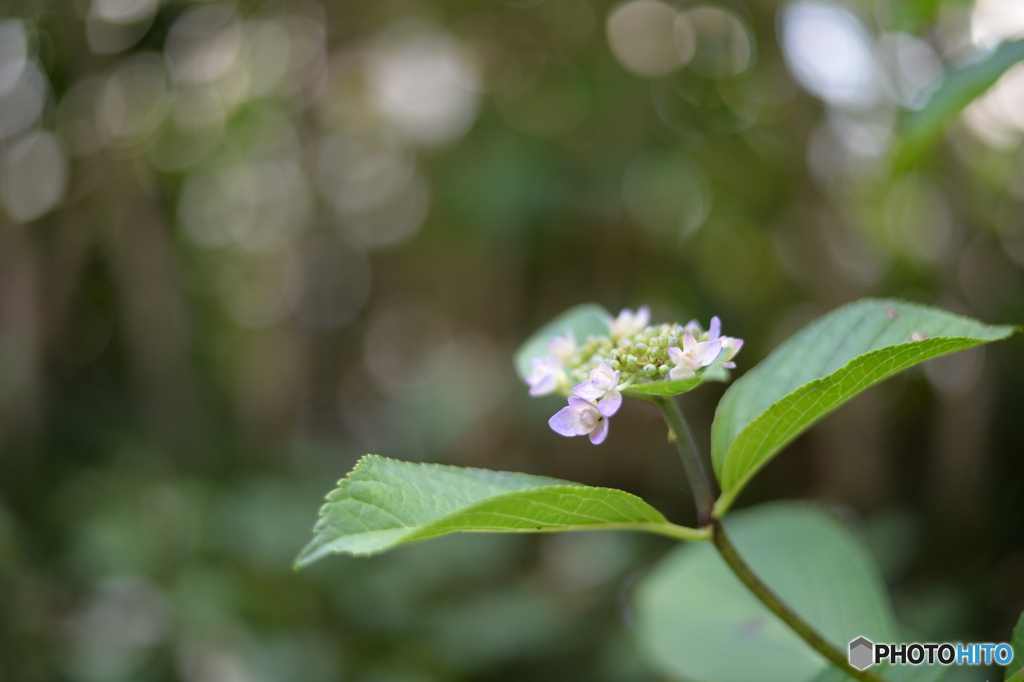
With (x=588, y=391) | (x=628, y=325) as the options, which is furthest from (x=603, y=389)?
(x=628, y=325)

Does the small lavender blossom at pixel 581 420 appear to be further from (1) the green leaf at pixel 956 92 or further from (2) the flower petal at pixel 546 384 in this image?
(1) the green leaf at pixel 956 92

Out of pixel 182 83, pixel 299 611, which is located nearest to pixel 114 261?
pixel 182 83

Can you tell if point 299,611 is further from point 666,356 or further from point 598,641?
point 666,356

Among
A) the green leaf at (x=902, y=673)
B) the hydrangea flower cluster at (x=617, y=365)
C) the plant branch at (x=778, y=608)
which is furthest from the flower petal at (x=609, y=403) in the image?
the green leaf at (x=902, y=673)

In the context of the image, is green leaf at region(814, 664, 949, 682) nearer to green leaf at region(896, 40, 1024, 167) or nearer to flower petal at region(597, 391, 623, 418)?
flower petal at region(597, 391, 623, 418)

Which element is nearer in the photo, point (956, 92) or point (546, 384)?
point (546, 384)

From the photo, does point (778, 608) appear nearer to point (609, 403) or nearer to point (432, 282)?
point (609, 403)
